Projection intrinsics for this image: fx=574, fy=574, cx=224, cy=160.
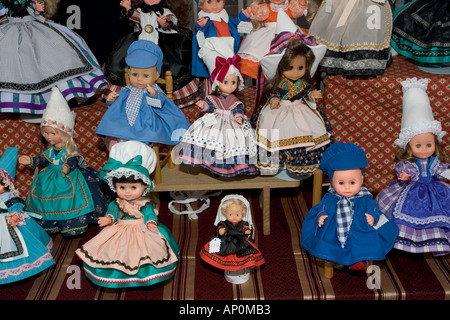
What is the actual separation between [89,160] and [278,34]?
5.73 feet

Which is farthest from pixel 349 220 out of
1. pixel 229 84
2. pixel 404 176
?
pixel 229 84

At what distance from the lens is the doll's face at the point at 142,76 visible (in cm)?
374

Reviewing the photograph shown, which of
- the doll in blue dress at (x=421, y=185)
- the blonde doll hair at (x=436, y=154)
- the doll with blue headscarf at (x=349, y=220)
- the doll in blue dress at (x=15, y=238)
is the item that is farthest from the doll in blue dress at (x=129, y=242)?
the blonde doll hair at (x=436, y=154)

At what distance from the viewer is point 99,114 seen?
13.8ft

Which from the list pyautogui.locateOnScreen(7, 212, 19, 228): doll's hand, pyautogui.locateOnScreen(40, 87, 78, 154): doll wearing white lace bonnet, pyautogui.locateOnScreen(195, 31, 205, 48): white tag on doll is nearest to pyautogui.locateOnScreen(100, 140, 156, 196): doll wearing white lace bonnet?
pyautogui.locateOnScreen(40, 87, 78, 154): doll wearing white lace bonnet

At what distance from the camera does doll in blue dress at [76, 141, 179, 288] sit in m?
3.21

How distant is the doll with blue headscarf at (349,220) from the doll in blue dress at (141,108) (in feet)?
3.68

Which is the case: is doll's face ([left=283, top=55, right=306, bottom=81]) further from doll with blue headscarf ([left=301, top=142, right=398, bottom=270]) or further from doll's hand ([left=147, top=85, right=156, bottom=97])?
doll's hand ([left=147, top=85, right=156, bottom=97])

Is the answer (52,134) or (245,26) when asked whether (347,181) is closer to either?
(245,26)

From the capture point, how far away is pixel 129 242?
3.25 m

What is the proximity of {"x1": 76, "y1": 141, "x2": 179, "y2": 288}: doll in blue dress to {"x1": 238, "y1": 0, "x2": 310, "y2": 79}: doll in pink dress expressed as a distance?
3.77 ft

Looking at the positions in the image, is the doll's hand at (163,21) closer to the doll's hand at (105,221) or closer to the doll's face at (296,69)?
the doll's face at (296,69)

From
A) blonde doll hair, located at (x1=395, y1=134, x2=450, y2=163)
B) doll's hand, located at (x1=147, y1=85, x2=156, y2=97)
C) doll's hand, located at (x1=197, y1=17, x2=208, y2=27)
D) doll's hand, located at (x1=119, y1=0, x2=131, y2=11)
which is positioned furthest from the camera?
doll's hand, located at (x1=119, y1=0, x2=131, y2=11)

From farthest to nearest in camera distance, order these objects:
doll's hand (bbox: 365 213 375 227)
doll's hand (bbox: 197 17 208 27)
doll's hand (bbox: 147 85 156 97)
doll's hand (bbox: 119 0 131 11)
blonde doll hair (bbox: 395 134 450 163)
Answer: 1. doll's hand (bbox: 119 0 131 11)
2. doll's hand (bbox: 197 17 208 27)
3. doll's hand (bbox: 147 85 156 97)
4. blonde doll hair (bbox: 395 134 450 163)
5. doll's hand (bbox: 365 213 375 227)
